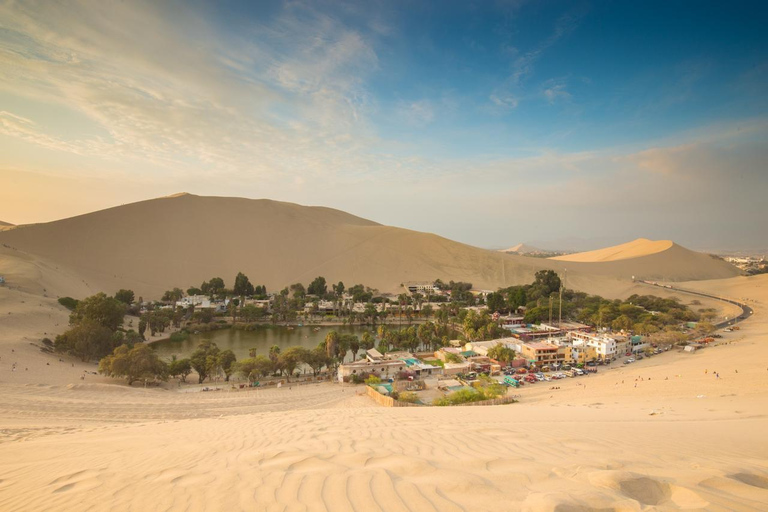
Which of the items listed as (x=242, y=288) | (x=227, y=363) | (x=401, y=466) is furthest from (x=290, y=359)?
(x=242, y=288)

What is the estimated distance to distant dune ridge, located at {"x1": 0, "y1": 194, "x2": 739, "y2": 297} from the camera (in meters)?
60.4

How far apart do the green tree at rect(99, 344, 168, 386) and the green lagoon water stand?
857 centimetres

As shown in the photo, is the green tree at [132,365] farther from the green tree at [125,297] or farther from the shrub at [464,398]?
the green tree at [125,297]

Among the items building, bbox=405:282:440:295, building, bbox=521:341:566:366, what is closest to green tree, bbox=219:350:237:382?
building, bbox=521:341:566:366

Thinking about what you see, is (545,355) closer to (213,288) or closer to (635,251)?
(213,288)

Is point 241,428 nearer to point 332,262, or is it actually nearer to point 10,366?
point 10,366

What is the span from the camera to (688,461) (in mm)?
3943

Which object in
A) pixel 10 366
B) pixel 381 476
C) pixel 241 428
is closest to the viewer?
pixel 381 476

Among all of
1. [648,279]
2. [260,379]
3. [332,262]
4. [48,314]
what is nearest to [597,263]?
[648,279]

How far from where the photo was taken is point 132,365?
1972 centimetres

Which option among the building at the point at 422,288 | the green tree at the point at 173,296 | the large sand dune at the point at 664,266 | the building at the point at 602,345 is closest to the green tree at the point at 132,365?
the green tree at the point at 173,296

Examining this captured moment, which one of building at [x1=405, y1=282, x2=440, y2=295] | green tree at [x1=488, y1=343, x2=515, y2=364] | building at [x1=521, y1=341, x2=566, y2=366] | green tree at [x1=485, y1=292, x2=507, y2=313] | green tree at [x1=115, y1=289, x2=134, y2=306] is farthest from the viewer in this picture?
building at [x1=405, y1=282, x2=440, y2=295]

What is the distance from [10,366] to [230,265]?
48410 millimetres

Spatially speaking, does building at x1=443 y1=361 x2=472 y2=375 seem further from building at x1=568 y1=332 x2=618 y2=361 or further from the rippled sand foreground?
the rippled sand foreground
